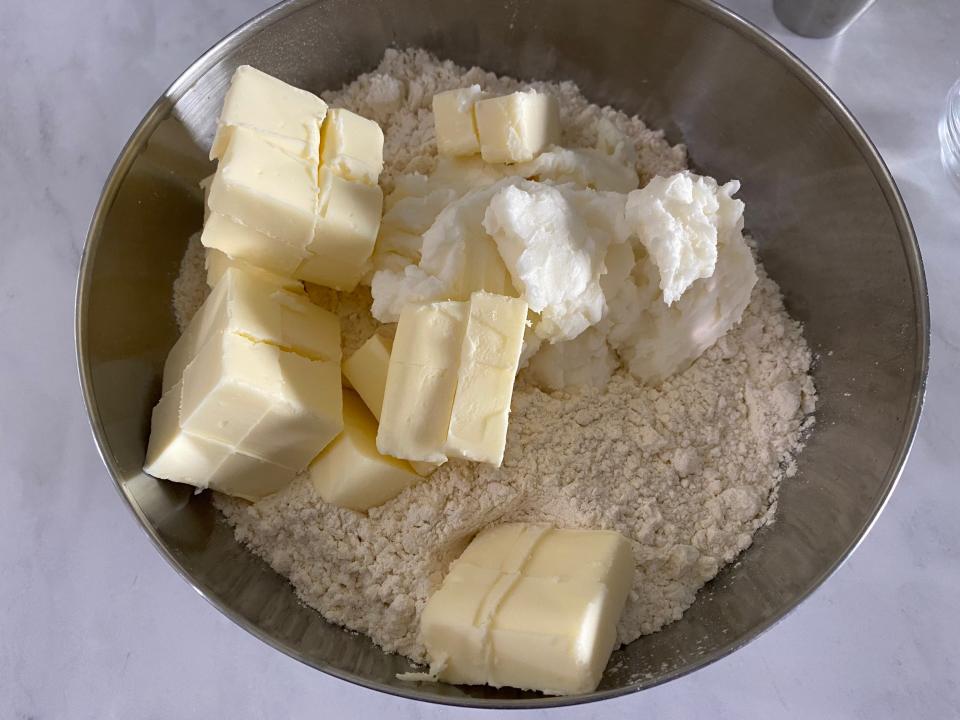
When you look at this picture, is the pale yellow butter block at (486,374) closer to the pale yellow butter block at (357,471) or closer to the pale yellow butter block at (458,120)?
the pale yellow butter block at (357,471)

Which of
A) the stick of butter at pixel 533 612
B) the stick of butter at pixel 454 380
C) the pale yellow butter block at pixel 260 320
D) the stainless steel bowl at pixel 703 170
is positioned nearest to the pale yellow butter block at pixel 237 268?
the pale yellow butter block at pixel 260 320

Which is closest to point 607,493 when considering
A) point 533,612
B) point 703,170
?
point 533,612

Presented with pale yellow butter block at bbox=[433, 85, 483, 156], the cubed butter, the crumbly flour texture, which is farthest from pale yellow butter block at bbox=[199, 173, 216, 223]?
pale yellow butter block at bbox=[433, 85, 483, 156]

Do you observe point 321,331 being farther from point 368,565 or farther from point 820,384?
point 820,384

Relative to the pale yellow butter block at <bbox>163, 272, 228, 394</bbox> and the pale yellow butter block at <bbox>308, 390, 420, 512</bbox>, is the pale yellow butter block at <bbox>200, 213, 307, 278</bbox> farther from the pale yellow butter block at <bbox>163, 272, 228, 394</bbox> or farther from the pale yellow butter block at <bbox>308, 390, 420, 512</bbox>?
the pale yellow butter block at <bbox>308, 390, 420, 512</bbox>

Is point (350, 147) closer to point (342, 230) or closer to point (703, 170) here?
point (342, 230)

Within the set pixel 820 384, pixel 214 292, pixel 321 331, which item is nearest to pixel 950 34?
pixel 820 384
